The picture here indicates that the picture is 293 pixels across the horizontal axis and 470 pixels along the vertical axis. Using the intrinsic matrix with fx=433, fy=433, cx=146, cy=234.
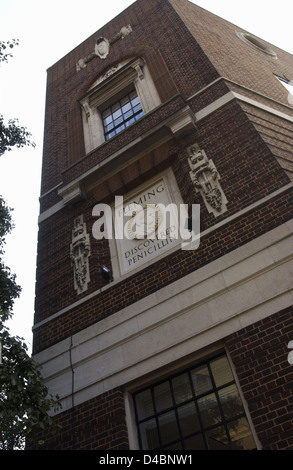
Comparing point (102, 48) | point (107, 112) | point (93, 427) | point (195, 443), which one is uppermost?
point (102, 48)

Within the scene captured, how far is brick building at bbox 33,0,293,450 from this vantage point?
5.77 meters

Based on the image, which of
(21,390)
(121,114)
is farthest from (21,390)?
(121,114)

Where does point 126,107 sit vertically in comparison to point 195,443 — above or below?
above

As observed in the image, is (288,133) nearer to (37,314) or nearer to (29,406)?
Result: (37,314)

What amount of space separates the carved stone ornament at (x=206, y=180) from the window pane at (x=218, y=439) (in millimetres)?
3312

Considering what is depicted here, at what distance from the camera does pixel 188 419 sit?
5918 millimetres

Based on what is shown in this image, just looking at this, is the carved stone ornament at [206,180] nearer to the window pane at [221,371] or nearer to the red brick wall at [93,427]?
the window pane at [221,371]

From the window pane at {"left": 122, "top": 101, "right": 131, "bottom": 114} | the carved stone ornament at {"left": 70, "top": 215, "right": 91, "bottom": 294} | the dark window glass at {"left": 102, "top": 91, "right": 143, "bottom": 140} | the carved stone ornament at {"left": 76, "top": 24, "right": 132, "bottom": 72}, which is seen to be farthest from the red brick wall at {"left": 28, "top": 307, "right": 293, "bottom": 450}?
the carved stone ornament at {"left": 76, "top": 24, "right": 132, "bottom": 72}

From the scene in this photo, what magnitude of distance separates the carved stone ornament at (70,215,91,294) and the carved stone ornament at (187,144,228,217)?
2.54 meters

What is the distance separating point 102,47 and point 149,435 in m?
12.1

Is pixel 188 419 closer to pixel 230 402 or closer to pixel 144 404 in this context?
pixel 230 402

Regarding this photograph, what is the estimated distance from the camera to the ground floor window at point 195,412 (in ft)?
18.1

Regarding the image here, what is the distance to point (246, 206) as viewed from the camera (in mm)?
6953
